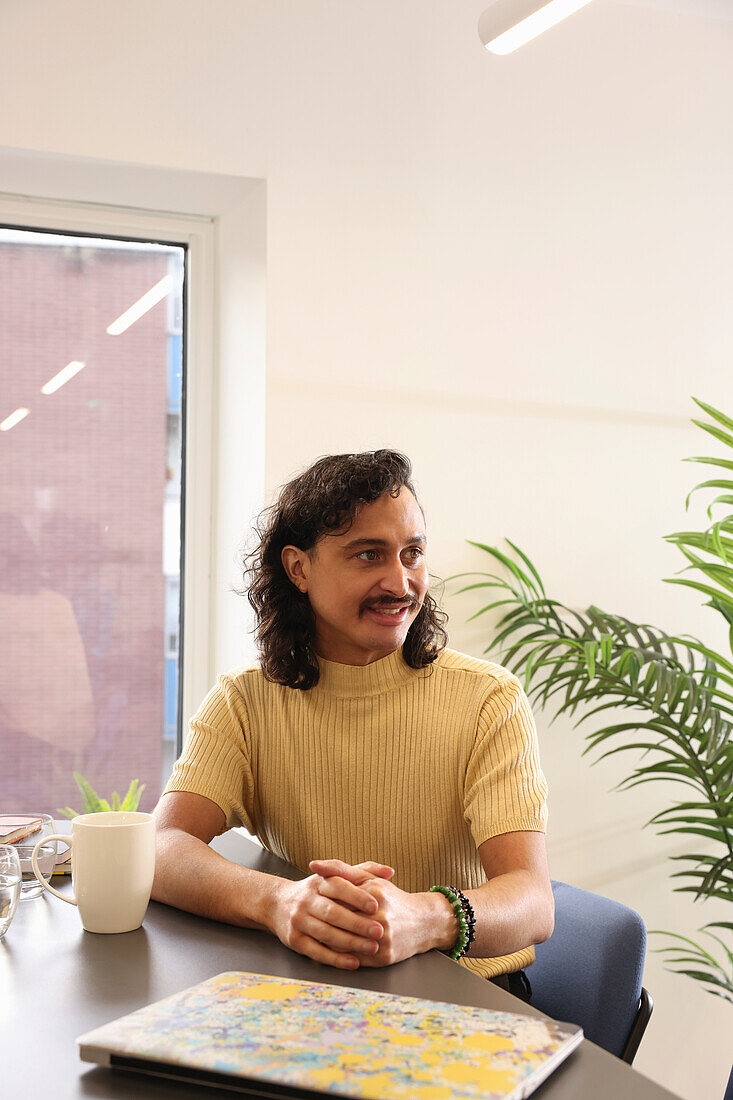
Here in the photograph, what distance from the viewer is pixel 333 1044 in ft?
2.67

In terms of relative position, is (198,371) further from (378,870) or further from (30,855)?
(378,870)

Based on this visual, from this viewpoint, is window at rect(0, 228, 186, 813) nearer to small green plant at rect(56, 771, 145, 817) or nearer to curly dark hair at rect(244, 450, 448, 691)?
small green plant at rect(56, 771, 145, 817)

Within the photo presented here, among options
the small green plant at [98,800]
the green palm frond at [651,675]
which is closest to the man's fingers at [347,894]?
the green palm frond at [651,675]

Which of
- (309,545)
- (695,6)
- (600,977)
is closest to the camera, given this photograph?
(600,977)

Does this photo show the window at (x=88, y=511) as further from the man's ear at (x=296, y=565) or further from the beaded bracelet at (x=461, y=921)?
the beaded bracelet at (x=461, y=921)

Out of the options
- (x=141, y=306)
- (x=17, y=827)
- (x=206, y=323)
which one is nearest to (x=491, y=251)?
(x=206, y=323)

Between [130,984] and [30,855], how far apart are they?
1.61ft

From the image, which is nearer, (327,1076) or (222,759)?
(327,1076)

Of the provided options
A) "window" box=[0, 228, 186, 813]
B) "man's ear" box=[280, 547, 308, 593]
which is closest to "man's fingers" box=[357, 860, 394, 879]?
"man's ear" box=[280, 547, 308, 593]

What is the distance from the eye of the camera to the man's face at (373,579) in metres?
1.63

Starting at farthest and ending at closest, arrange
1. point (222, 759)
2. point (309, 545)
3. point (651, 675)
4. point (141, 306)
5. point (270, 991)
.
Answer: point (141, 306), point (651, 675), point (309, 545), point (222, 759), point (270, 991)

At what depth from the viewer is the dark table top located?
805 millimetres

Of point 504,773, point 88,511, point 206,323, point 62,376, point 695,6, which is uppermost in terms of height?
point 695,6

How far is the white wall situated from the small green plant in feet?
1.33
